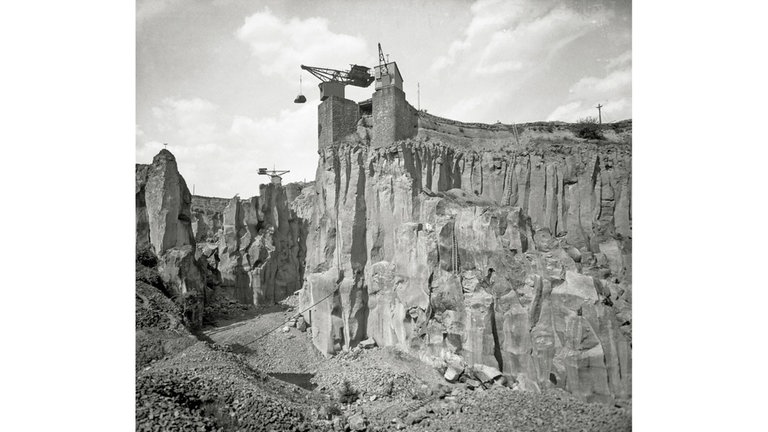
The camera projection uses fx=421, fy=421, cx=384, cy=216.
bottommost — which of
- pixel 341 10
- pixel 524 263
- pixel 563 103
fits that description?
pixel 524 263

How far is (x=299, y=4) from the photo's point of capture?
6.38 metres

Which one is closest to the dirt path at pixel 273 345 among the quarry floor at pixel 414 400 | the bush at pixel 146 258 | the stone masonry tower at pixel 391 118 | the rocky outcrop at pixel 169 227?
the quarry floor at pixel 414 400

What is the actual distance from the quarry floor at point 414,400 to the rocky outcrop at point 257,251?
9.25m

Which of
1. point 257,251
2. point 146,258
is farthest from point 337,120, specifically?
point 257,251

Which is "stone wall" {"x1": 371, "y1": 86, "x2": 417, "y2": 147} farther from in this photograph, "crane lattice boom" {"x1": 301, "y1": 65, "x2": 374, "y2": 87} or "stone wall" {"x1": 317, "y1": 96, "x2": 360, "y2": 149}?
"crane lattice boom" {"x1": 301, "y1": 65, "x2": 374, "y2": 87}

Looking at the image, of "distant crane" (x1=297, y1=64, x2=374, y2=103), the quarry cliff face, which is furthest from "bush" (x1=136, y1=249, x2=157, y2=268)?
Answer: "distant crane" (x1=297, y1=64, x2=374, y2=103)

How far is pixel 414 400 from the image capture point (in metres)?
6.47

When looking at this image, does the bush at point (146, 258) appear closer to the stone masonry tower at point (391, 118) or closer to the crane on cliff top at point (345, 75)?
the stone masonry tower at point (391, 118)

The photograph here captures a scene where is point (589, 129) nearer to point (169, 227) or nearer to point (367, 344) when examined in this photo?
point (367, 344)

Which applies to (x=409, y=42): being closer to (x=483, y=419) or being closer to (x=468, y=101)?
(x=468, y=101)

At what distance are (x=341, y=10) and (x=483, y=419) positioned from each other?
6.15 meters

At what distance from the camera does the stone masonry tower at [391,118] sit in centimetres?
1023

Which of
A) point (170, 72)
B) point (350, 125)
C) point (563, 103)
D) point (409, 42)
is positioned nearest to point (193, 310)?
point (350, 125)

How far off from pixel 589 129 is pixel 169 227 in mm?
12687
